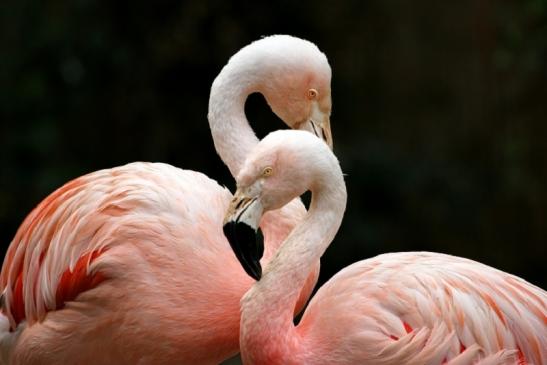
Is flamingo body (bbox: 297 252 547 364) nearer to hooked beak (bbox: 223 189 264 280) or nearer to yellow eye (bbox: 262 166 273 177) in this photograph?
hooked beak (bbox: 223 189 264 280)

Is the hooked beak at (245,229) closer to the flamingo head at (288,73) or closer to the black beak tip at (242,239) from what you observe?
the black beak tip at (242,239)

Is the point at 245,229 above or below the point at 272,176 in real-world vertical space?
below

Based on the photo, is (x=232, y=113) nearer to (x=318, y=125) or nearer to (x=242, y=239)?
(x=318, y=125)

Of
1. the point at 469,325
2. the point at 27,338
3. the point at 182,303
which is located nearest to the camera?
the point at 469,325

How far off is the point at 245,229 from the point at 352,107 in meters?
5.31

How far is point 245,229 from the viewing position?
3.66 m

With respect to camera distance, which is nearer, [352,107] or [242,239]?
[242,239]

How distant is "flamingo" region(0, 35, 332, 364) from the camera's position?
4016 mm

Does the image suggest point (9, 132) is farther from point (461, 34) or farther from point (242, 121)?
point (242, 121)

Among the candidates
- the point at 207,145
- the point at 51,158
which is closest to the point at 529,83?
the point at 207,145

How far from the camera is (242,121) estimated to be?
4.39 metres

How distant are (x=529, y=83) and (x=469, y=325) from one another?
5.08 meters

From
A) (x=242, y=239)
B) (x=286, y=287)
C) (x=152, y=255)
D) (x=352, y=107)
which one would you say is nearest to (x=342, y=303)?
(x=286, y=287)

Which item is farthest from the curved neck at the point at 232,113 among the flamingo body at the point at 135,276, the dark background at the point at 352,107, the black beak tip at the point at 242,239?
the dark background at the point at 352,107
